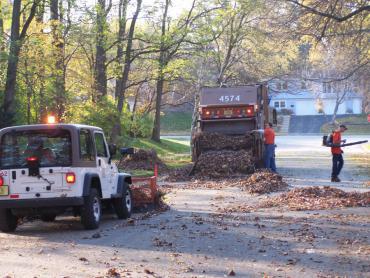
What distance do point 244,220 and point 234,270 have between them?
4.50 m

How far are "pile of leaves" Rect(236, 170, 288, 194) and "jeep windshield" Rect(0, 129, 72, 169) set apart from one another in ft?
24.6

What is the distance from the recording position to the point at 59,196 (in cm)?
1056

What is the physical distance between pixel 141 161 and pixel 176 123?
56.9 meters

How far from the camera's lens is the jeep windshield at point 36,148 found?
10734mm

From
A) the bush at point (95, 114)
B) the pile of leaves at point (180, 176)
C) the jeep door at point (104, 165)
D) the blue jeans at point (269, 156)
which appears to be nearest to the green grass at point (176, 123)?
the bush at point (95, 114)

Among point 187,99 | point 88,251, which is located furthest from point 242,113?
point 187,99

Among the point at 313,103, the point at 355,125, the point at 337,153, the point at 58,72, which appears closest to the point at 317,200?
the point at 337,153

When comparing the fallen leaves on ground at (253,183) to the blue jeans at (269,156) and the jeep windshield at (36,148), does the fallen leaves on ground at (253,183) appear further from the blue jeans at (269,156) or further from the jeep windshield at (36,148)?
the jeep windshield at (36,148)

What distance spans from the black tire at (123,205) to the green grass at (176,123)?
65.0 m

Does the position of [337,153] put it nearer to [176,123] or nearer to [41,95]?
[41,95]

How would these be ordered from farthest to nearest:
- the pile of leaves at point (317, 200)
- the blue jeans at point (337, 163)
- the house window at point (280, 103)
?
the house window at point (280, 103) < the blue jeans at point (337, 163) < the pile of leaves at point (317, 200)

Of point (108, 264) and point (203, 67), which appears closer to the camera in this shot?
point (108, 264)

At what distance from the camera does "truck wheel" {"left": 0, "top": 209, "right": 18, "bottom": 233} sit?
10969 millimetres

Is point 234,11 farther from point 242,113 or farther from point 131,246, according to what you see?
point 131,246
